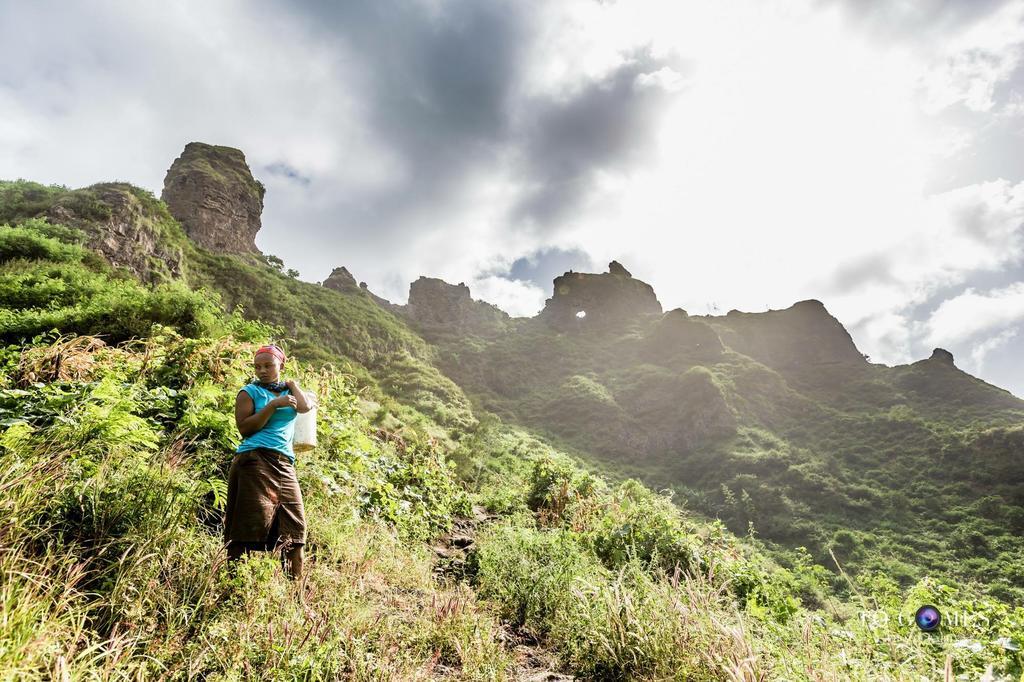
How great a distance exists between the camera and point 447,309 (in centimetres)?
8712

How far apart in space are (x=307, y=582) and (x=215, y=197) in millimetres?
56471

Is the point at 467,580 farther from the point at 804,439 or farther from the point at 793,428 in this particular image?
the point at 793,428

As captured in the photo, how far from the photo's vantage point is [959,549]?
26.7m

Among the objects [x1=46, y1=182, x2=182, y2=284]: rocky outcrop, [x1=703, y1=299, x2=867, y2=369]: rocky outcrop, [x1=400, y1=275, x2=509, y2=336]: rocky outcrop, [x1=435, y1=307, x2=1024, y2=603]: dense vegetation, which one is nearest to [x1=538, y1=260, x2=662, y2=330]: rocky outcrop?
[x1=435, y1=307, x2=1024, y2=603]: dense vegetation

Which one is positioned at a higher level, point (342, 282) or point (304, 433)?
point (342, 282)

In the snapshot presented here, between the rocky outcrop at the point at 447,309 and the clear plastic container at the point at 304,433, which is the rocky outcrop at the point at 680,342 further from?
the clear plastic container at the point at 304,433

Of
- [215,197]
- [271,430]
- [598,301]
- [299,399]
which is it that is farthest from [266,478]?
[598,301]

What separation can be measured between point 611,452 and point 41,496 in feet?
162

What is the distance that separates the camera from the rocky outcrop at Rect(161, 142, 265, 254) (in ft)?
145

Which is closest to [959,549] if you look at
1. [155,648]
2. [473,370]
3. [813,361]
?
[155,648]

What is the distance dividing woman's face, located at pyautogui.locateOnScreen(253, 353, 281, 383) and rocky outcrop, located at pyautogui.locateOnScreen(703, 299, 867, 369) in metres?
98.7

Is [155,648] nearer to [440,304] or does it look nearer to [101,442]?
[101,442]

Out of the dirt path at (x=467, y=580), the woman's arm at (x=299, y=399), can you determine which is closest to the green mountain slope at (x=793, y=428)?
the dirt path at (x=467, y=580)

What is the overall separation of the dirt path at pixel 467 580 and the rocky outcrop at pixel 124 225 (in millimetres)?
17374
